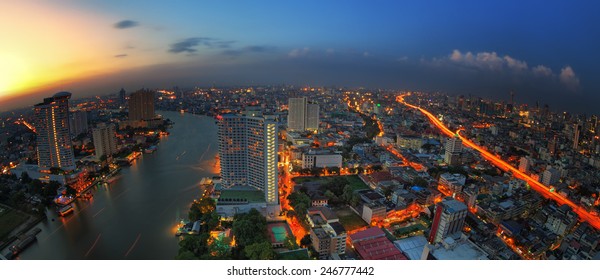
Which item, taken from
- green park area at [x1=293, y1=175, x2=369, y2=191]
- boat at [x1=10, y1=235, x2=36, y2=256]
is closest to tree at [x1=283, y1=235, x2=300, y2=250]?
green park area at [x1=293, y1=175, x2=369, y2=191]

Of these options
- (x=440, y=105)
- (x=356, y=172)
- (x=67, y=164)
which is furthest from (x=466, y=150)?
(x=440, y=105)

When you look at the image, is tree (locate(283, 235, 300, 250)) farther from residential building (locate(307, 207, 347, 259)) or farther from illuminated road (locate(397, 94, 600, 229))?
illuminated road (locate(397, 94, 600, 229))

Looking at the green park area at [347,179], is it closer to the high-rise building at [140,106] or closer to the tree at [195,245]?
the tree at [195,245]

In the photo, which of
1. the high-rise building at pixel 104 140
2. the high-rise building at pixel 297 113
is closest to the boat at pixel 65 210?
the high-rise building at pixel 104 140

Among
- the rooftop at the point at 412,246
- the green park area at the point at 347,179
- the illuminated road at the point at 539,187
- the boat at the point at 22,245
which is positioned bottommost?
the green park area at the point at 347,179

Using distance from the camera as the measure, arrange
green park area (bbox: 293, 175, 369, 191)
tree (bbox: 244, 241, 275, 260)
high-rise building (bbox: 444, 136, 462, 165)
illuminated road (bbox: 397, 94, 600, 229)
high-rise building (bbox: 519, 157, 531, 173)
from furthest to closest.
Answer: high-rise building (bbox: 444, 136, 462, 165) → high-rise building (bbox: 519, 157, 531, 173) → green park area (bbox: 293, 175, 369, 191) → illuminated road (bbox: 397, 94, 600, 229) → tree (bbox: 244, 241, 275, 260)

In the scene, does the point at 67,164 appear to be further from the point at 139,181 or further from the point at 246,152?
the point at 246,152
